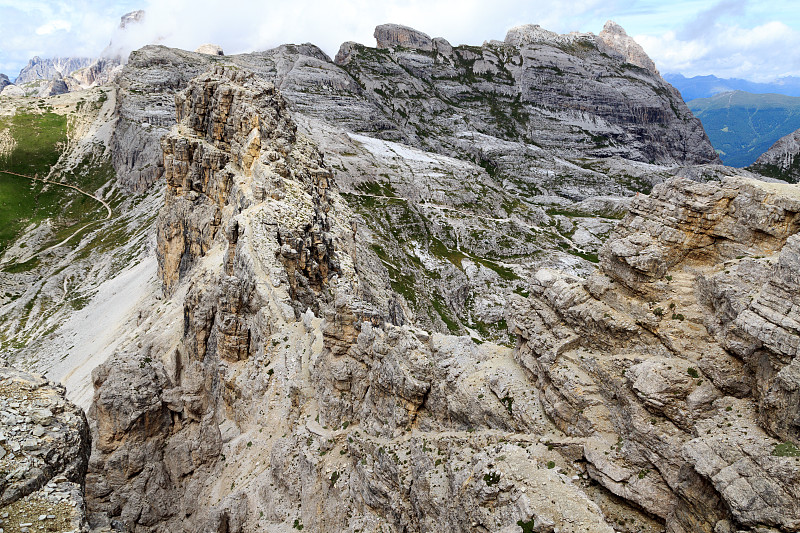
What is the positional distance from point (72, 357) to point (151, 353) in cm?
4975

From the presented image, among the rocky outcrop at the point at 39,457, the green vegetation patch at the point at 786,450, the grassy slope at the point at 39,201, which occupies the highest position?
the green vegetation patch at the point at 786,450

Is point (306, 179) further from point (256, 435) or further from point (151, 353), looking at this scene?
point (256, 435)

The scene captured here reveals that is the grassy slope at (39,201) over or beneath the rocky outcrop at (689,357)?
beneath

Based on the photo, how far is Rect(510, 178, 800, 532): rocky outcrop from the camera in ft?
49.8

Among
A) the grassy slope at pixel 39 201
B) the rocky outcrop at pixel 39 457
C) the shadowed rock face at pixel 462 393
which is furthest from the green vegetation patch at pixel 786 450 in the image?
the grassy slope at pixel 39 201

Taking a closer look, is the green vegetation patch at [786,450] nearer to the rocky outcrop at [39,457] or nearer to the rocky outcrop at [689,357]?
the rocky outcrop at [689,357]

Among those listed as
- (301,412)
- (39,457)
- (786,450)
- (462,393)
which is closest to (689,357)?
(786,450)

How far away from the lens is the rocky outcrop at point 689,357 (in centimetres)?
1519

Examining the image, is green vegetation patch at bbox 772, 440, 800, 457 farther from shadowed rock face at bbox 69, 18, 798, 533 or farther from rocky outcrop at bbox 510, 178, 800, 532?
shadowed rock face at bbox 69, 18, 798, 533

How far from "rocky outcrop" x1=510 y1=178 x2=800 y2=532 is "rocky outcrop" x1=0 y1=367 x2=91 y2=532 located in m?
20.5

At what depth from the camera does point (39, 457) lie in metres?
16.4

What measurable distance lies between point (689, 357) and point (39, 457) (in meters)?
25.8

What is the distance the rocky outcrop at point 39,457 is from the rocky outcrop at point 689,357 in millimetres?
20450

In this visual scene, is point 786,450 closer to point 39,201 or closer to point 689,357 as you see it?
point 689,357
